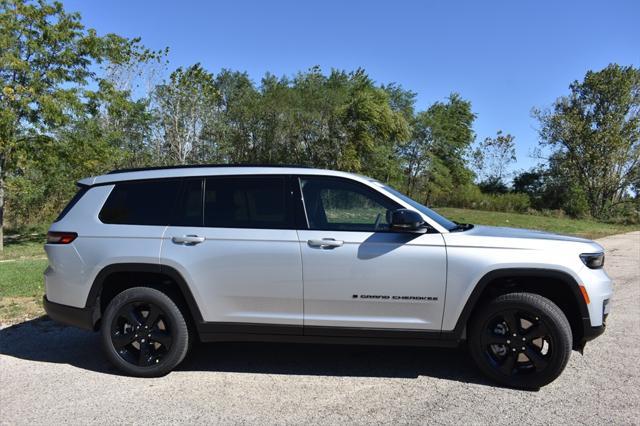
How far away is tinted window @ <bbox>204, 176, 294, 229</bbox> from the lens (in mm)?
4508

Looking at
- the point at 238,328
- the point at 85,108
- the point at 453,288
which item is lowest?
the point at 238,328

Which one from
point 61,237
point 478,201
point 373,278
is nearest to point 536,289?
point 373,278

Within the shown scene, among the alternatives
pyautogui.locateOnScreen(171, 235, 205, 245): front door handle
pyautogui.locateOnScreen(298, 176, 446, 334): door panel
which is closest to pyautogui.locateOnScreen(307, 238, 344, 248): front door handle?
pyautogui.locateOnScreen(298, 176, 446, 334): door panel

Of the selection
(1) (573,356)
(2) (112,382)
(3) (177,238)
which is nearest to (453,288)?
(1) (573,356)

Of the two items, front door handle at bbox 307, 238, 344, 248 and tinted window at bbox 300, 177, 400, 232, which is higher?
tinted window at bbox 300, 177, 400, 232

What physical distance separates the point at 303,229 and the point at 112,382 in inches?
84.0

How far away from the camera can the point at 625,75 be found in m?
39.9

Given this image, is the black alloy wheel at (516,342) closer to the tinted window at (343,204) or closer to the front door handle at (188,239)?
the tinted window at (343,204)

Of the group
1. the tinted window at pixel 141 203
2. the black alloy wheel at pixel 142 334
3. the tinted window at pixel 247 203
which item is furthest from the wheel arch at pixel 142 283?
the tinted window at pixel 247 203

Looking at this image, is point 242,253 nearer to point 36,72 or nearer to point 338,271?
→ point 338,271

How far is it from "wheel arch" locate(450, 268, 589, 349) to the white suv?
0.01 metres

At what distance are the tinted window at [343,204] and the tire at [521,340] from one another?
1217mm

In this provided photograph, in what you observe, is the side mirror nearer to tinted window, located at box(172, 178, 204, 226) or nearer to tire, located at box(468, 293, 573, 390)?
tire, located at box(468, 293, 573, 390)

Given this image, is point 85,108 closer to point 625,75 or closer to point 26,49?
point 26,49
